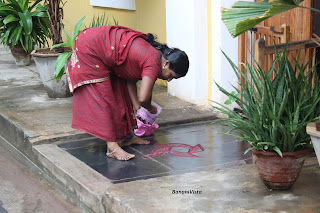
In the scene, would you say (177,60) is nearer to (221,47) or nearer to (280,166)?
(280,166)

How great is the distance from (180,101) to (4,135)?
2.15 metres

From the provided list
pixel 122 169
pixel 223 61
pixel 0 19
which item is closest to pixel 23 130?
pixel 122 169

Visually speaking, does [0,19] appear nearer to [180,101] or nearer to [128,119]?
[180,101]

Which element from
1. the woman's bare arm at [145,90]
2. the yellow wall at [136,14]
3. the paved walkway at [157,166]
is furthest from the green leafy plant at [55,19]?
the woman's bare arm at [145,90]

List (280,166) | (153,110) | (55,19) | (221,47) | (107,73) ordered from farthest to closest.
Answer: (55,19)
(221,47)
(153,110)
(107,73)
(280,166)

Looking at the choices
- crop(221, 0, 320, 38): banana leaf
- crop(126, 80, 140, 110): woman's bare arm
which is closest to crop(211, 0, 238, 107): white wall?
crop(126, 80, 140, 110): woman's bare arm

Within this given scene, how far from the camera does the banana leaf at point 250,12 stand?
2.80 metres

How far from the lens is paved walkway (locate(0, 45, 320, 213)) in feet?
11.0

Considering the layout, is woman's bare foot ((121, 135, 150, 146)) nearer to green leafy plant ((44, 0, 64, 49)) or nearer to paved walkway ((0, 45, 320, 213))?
paved walkway ((0, 45, 320, 213))

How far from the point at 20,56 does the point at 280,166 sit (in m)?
6.72

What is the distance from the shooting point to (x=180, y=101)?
6.45 metres

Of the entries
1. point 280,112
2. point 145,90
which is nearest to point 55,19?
point 145,90

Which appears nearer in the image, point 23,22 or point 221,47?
point 221,47

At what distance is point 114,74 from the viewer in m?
4.66
